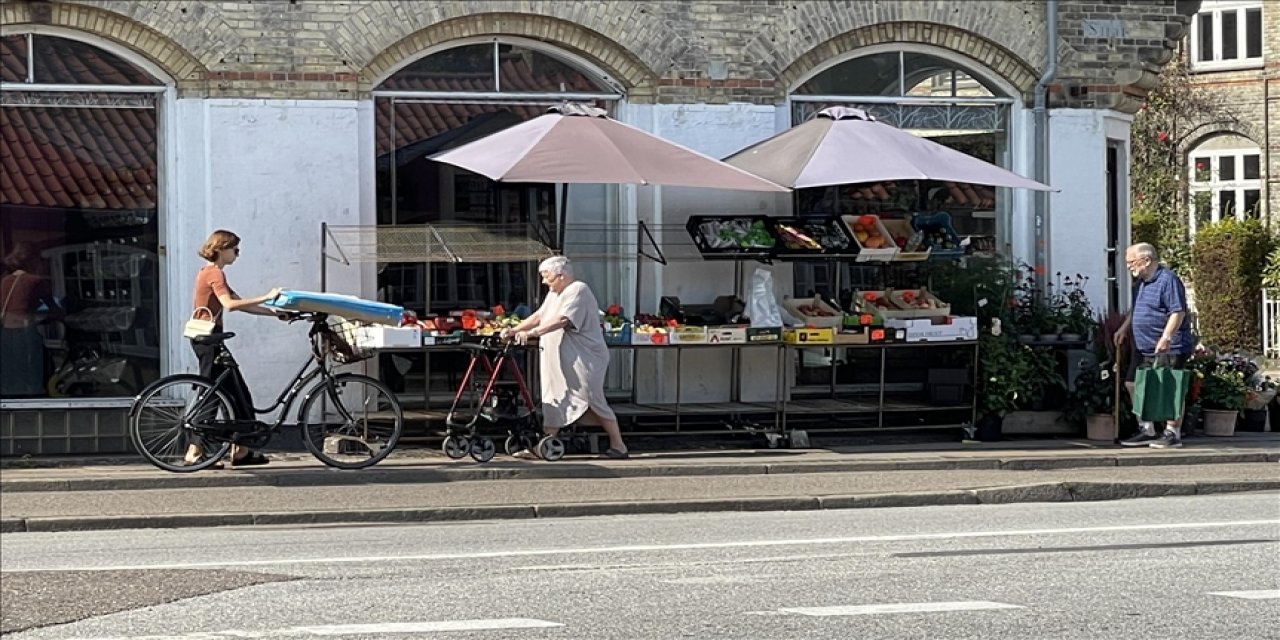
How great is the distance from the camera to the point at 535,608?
27.6 ft

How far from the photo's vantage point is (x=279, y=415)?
14.8 m

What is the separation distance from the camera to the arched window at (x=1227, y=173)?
125ft

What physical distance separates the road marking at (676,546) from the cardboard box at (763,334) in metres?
4.79

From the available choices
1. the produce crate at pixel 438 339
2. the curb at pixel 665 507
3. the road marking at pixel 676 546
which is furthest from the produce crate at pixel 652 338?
the road marking at pixel 676 546

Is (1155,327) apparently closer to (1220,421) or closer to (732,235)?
(1220,421)

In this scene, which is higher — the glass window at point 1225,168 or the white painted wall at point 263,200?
the glass window at point 1225,168

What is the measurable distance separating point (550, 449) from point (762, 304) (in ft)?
7.98

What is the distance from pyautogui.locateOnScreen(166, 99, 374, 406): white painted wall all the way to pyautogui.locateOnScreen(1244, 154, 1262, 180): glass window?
26.7 meters

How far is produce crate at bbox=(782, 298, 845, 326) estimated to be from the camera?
16.1 m

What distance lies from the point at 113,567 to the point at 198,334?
454cm

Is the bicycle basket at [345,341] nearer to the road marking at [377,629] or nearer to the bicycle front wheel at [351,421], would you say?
the bicycle front wheel at [351,421]

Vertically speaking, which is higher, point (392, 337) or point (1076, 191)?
point (1076, 191)

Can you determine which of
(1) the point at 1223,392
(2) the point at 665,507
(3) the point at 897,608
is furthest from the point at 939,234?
(3) the point at 897,608

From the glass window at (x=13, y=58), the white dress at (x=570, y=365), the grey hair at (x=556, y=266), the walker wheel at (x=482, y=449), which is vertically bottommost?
the walker wheel at (x=482, y=449)
